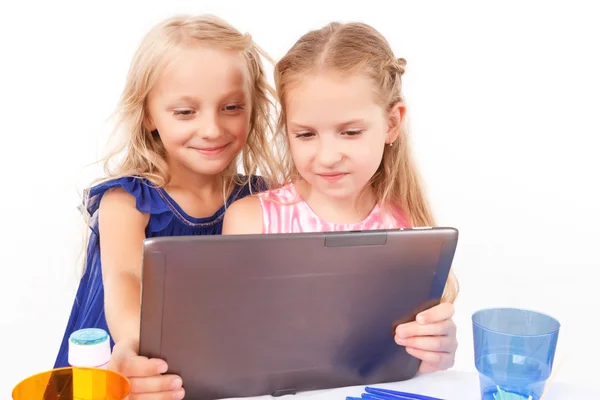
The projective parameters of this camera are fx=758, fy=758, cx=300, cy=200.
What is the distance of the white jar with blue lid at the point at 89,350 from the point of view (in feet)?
3.39

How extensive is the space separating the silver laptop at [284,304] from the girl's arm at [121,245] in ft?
1.74

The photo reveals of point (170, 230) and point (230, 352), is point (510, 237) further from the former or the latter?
point (230, 352)

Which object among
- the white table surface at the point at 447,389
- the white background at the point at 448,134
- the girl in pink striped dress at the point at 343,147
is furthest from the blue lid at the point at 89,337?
the white background at the point at 448,134

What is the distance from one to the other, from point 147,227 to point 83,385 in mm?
809

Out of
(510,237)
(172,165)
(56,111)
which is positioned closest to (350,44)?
(172,165)

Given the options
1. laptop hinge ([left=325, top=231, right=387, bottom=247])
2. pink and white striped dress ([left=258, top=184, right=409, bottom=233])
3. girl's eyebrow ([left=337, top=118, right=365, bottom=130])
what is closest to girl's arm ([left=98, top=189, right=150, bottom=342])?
pink and white striped dress ([left=258, top=184, right=409, bottom=233])

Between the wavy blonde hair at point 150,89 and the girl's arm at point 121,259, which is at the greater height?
the wavy blonde hair at point 150,89

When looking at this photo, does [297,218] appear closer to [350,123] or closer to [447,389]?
[350,123]

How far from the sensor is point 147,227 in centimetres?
167

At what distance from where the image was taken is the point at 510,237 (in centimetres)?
279

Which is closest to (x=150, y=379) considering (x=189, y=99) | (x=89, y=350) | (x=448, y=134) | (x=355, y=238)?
(x=89, y=350)

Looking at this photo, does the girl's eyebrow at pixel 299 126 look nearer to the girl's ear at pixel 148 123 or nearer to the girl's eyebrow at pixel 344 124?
the girl's eyebrow at pixel 344 124

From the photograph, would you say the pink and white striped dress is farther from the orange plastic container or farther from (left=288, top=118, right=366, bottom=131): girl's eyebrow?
the orange plastic container

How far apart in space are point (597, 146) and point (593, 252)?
1.29 feet
